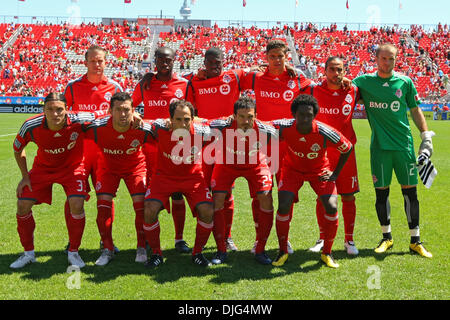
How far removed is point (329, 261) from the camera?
16.0 ft

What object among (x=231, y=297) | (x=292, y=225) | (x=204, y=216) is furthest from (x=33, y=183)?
(x=292, y=225)

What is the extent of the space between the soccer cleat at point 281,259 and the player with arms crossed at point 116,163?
1473 millimetres

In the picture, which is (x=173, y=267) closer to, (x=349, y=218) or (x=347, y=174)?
(x=349, y=218)

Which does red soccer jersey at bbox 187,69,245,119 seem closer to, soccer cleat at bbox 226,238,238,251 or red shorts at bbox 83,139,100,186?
red shorts at bbox 83,139,100,186

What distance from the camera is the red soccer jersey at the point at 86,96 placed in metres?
5.70

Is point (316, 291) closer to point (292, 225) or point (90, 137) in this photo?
point (292, 225)

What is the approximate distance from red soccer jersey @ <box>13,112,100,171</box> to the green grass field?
109 centimetres

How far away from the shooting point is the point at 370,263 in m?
4.96

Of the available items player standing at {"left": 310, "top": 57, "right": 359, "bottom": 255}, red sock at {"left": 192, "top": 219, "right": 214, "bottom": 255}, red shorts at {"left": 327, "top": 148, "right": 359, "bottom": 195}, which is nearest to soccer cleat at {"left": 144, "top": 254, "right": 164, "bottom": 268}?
red sock at {"left": 192, "top": 219, "right": 214, "bottom": 255}

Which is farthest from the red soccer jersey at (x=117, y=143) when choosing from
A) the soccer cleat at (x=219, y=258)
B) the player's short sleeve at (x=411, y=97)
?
the player's short sleeve at (x=411, y=97)

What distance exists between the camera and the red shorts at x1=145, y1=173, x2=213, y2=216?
4.91 meters

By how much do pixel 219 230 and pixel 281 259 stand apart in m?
0.77

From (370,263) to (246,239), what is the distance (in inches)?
64.1

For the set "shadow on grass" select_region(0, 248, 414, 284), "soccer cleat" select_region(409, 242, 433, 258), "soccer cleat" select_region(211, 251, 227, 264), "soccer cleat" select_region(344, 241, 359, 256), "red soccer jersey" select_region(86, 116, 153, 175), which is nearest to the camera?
"shadow on grass" select_region(0, 248, 414, 284)
